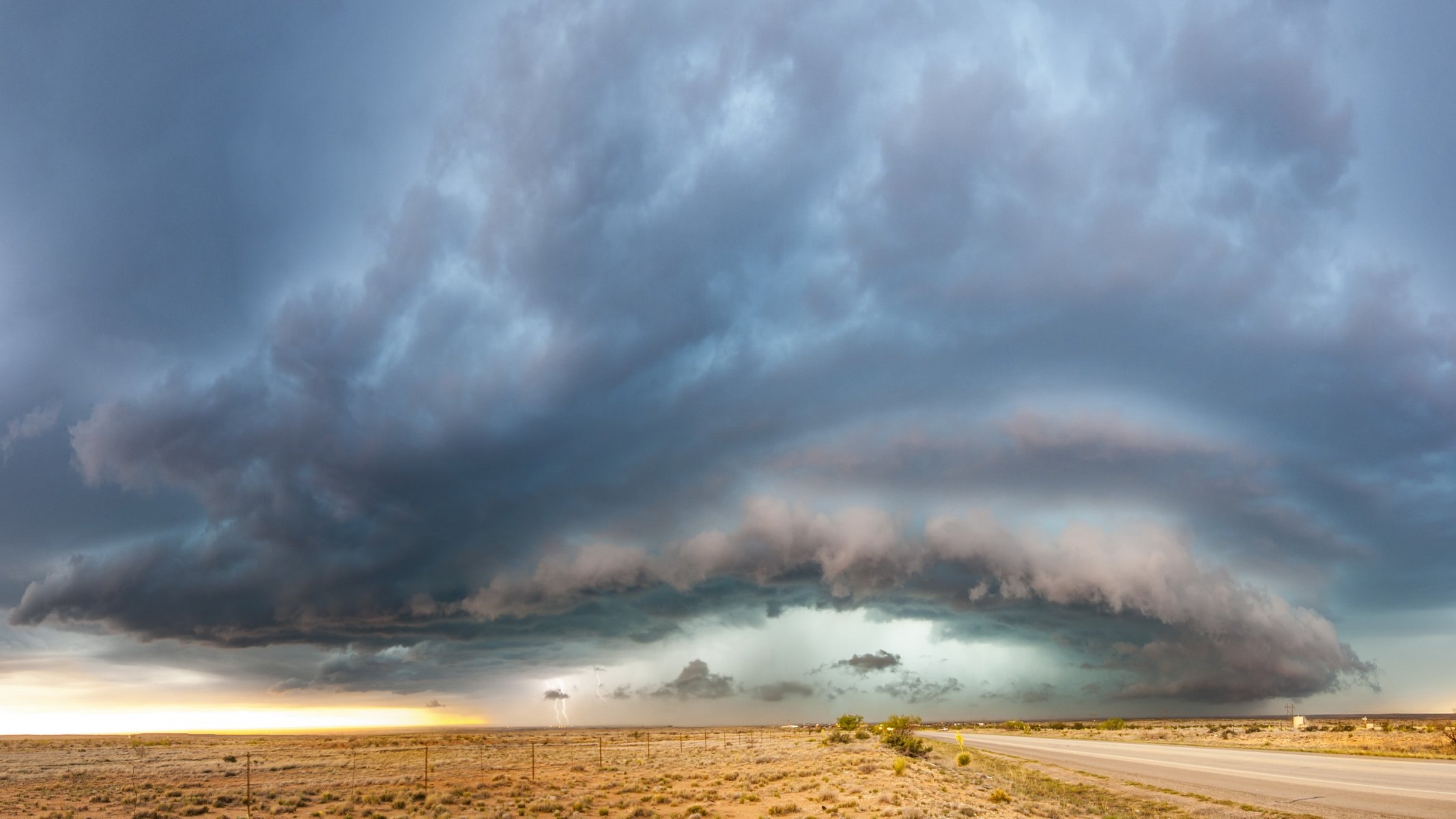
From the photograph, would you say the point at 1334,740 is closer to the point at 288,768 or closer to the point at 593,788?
the point at 593,788

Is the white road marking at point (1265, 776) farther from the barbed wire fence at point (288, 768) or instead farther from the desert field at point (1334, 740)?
the barbed wire fence at point (288, 768)

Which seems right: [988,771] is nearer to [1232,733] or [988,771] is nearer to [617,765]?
[617,765]

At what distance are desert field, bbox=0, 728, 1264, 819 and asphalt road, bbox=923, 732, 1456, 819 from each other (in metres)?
2.54

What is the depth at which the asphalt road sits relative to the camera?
25.4m

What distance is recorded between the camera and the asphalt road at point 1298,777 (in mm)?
25422

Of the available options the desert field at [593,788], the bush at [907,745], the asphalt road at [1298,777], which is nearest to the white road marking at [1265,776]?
the asphalt road at [1298,777]

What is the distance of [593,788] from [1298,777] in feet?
117

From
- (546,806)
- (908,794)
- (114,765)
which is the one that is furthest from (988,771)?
(114,765)

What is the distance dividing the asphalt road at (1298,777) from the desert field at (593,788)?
2.54 metres

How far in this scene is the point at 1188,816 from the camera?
2631 cm

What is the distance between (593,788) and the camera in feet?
152

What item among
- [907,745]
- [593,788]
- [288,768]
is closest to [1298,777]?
[907,745]

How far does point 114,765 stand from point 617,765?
157 ft

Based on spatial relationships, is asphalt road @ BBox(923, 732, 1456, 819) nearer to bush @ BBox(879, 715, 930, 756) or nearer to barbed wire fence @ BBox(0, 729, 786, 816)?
bush @ BBox(879, 715, 930, 756)
